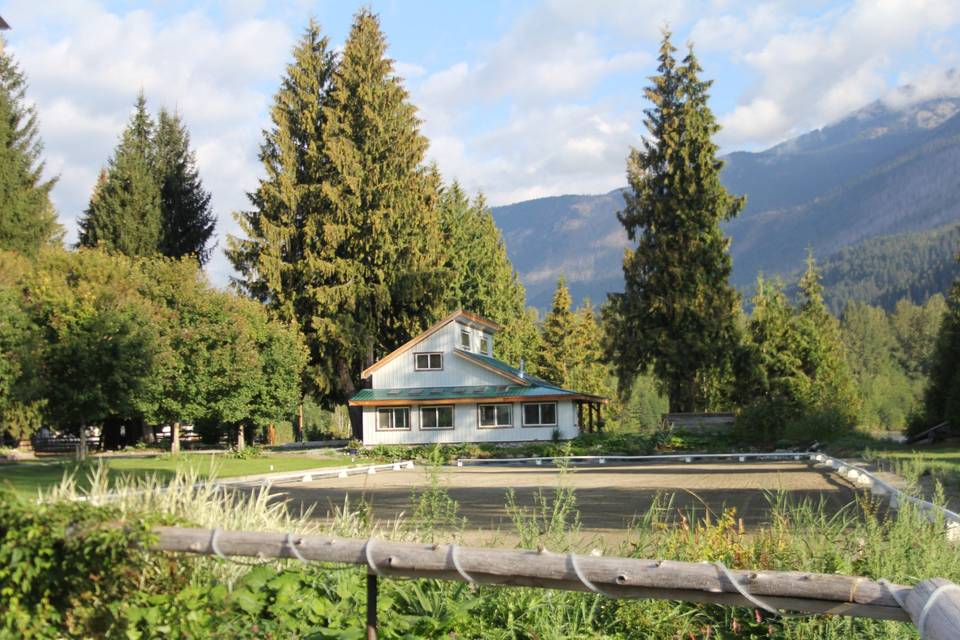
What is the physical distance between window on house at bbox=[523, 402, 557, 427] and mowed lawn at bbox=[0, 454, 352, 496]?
9.25 meters

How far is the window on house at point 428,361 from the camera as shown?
45.0 m

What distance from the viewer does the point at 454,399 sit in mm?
43094

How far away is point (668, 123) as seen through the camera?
44.2 m

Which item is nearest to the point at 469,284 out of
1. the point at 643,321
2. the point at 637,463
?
the point at 643,321

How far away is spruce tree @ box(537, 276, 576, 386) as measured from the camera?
66750 millimetres

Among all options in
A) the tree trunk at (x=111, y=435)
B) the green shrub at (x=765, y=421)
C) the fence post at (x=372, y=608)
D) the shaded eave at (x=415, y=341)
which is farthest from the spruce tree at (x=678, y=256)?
→ the fence post at (x=372, y=608)

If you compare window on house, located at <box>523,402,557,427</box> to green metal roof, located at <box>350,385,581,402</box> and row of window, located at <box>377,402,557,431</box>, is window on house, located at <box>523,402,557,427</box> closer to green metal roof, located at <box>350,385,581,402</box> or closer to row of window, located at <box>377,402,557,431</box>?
row of window, located at <box>377,402,557,431</box>

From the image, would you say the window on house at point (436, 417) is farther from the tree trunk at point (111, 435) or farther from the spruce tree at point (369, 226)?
the tree trunk at point (111, 435)

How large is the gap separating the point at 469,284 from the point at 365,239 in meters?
16.5

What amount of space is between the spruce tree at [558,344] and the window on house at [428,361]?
2281 cm

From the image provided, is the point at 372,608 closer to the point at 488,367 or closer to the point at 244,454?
the point at 244,454

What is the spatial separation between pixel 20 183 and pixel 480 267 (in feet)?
94.0

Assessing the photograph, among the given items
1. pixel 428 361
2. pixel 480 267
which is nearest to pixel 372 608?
pixel 428 361

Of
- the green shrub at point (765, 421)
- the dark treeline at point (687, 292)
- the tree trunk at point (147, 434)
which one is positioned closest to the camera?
the green shrub at point (765, 421)
